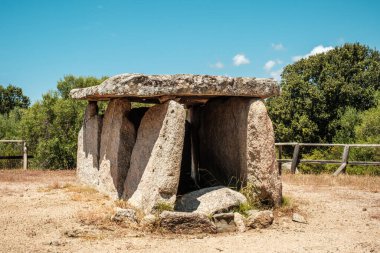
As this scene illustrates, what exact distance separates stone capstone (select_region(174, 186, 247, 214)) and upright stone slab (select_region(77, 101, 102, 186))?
2.92 metres

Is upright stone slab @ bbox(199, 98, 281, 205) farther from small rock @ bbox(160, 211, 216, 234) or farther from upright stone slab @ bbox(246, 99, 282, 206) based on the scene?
small rock @ bbox(160, 211, 216, 234)

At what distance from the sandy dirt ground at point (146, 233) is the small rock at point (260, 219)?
121mm

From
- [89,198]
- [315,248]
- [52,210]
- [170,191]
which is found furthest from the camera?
[89,198]

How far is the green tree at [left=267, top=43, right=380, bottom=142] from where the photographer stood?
23.6 m

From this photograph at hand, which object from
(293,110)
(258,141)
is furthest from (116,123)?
(293,110)

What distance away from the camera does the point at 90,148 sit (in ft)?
32.9

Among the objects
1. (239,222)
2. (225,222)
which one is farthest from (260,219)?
(225,222)

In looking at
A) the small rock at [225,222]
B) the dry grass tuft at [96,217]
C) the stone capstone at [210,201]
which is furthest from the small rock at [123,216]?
the small rock at [225,222]

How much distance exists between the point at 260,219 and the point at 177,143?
5.73 ft

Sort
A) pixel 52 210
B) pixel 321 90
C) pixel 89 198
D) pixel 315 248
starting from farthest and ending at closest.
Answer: pixel 321 90 < pixel 89 198 < pixel 52 210 < pixel 315 248

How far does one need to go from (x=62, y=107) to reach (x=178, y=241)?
1084 centimetres

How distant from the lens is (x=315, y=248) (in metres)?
5.59

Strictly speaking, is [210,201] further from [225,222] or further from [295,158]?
[295,158]

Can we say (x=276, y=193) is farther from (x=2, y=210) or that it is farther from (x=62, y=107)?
(x=62, y=107)
